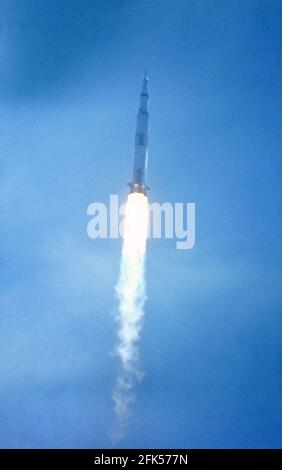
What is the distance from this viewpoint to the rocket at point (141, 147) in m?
22.4

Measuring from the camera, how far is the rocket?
73.4 feet

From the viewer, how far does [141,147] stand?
23.0 m

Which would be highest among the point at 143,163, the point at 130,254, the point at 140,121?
the point at 140,121
